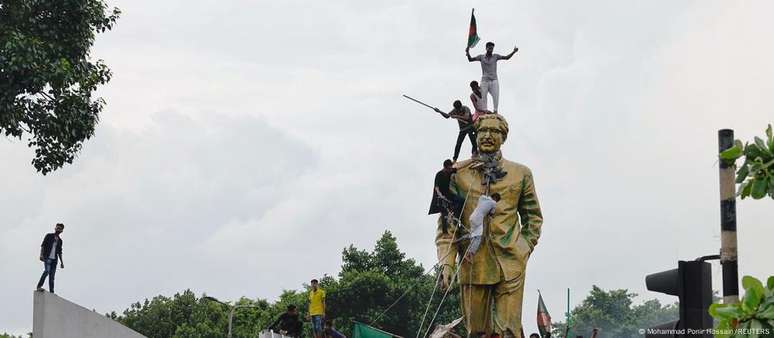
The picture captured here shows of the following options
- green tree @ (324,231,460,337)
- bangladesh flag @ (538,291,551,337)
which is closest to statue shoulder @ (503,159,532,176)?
bangladesh flag @ (538,291,551,337)

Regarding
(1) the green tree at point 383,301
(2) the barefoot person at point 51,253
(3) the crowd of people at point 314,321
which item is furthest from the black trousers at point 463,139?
→ (1) the green tree at point 383,301

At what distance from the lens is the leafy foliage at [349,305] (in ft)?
184

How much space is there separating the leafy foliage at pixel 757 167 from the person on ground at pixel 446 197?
13.6m

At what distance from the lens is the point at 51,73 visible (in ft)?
91.4

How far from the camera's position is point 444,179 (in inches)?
890

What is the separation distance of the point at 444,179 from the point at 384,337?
438cm

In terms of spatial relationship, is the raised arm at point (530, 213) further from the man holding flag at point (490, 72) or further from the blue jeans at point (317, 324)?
the blue jeans at point (317, 324)

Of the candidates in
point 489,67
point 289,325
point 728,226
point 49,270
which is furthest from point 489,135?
point 728,226

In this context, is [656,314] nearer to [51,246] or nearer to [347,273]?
[347,273]

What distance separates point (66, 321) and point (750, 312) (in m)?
18.4

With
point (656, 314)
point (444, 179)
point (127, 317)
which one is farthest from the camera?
point (656, 314)

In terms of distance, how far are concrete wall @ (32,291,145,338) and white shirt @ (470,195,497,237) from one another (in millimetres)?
7552

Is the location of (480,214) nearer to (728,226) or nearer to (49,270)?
(49,270)

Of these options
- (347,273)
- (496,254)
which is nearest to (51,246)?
(496,254)
